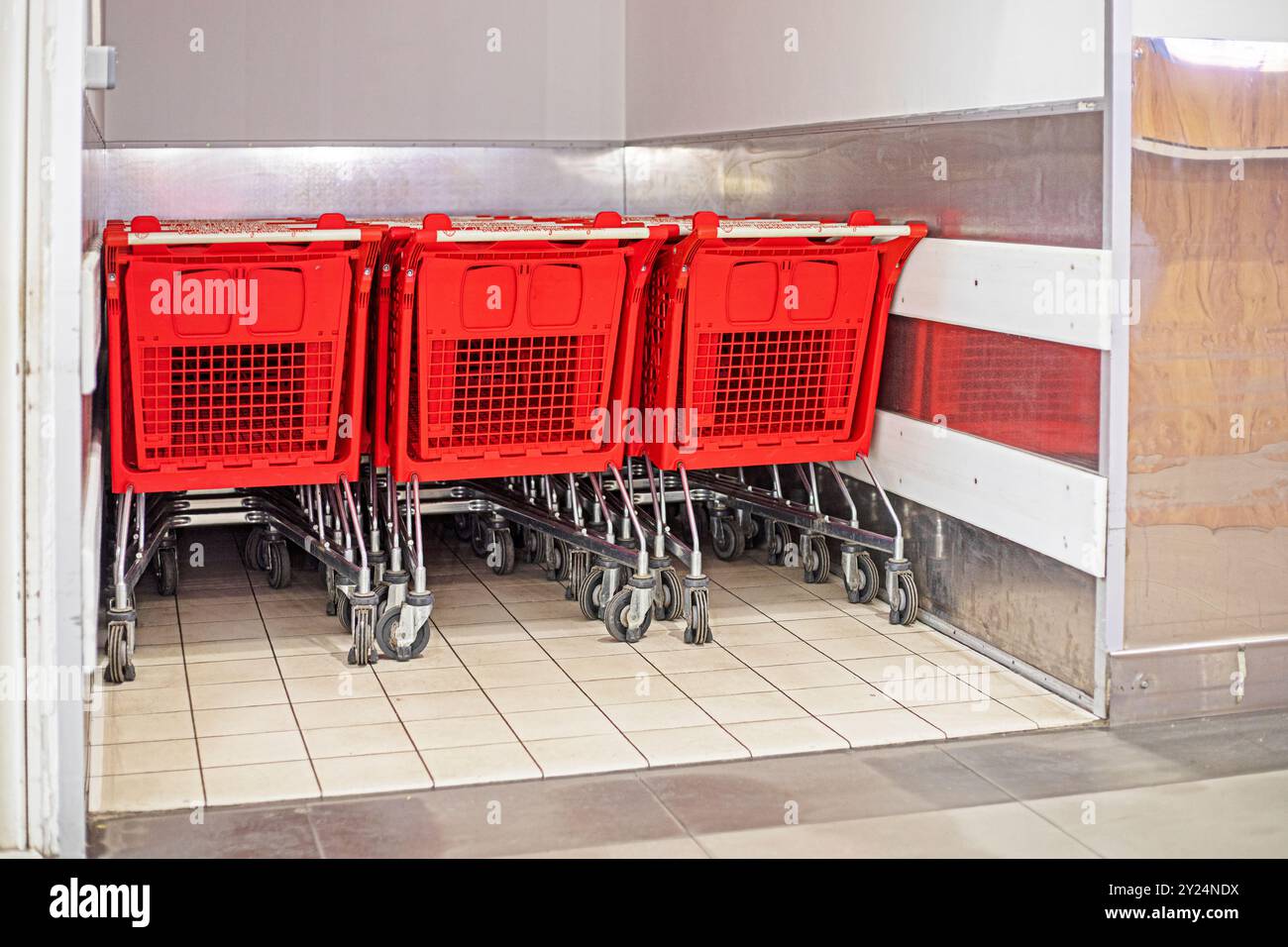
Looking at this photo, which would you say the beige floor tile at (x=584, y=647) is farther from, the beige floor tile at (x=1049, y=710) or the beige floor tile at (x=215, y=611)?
the beige floor tile at (x=1049, y=710)

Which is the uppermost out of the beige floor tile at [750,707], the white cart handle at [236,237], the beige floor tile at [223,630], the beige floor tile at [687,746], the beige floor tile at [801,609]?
the white cart handle at [236,237]

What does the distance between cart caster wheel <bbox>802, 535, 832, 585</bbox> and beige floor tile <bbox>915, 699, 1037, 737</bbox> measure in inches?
49.8

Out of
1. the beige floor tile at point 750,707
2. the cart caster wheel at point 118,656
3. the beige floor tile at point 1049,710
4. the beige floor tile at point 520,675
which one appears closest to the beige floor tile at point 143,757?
the cart caster wheel at point 118,656

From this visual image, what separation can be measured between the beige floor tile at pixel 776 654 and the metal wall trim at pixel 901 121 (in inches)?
58.9

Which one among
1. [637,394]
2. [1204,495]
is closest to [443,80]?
[637,394]

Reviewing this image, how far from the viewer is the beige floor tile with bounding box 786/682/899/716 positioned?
3766 mm

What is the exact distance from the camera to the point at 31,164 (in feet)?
8.73

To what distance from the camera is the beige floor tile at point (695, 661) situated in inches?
161

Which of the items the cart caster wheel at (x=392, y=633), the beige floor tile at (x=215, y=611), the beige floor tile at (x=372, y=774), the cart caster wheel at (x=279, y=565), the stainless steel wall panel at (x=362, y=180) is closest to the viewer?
the beige floor tile at (x=372, y=774)

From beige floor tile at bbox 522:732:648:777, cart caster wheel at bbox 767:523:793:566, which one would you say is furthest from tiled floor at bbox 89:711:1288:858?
cart caster wheel at bbox 767:523:793:566

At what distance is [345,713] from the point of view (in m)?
3.72

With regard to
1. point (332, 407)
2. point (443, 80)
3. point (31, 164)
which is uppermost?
point (443, 80)
